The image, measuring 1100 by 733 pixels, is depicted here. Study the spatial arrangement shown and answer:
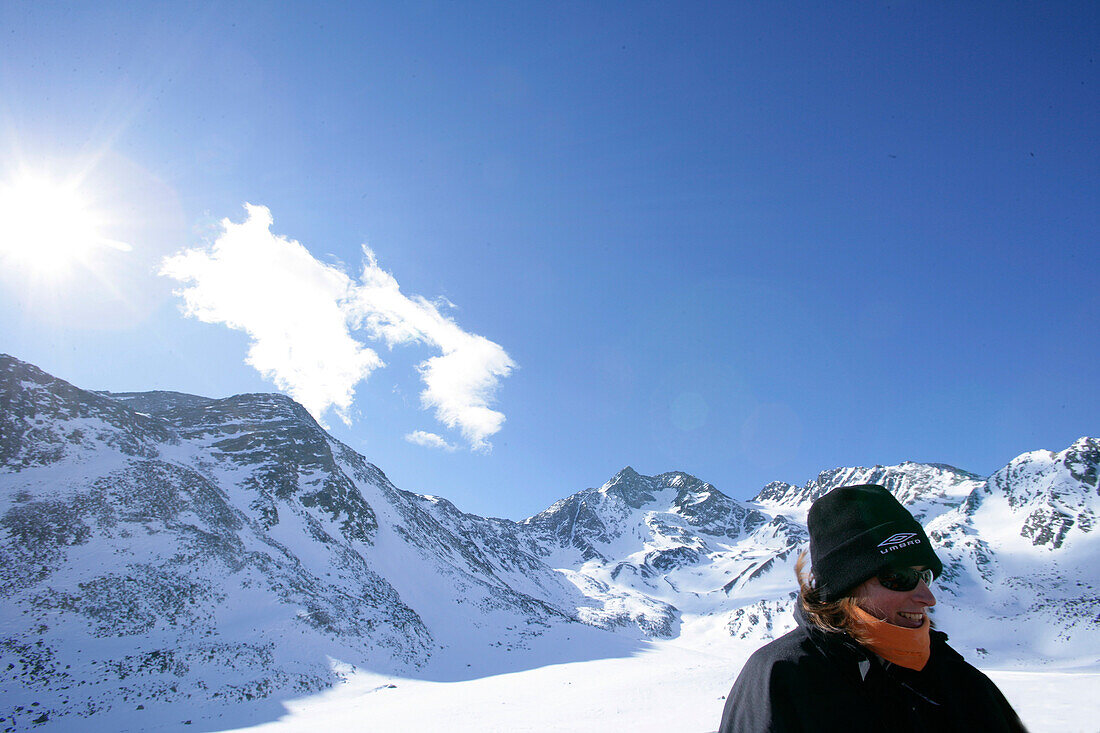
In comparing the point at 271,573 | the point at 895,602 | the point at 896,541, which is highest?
the point at 271,573

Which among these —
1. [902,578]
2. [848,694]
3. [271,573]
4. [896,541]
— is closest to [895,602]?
[902,578]

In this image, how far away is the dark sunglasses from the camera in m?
1.97

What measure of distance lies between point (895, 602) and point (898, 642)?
0.17 metres

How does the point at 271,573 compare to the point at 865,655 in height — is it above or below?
above

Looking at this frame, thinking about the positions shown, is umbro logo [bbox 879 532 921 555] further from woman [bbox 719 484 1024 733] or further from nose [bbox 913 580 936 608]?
nose [bbox 913 580 936 608]

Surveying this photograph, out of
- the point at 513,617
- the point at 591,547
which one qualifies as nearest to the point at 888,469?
the point at 591,547

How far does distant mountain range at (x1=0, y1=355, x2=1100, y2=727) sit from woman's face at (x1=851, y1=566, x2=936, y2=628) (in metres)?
Answer: 10.9

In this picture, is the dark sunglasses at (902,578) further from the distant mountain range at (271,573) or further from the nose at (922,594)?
the distant mountain range at (271,573)

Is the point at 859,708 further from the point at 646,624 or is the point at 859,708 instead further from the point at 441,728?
the point at 646,624

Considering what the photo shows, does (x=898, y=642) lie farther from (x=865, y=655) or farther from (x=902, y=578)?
(x=902, y=578)

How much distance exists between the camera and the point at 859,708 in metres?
1.79

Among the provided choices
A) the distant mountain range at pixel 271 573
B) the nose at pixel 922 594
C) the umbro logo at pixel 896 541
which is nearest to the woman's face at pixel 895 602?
the nose at pixel 922 594

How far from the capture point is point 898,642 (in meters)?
1.86

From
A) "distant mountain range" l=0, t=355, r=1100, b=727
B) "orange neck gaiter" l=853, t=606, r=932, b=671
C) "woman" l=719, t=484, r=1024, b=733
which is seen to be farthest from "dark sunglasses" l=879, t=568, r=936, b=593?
"distant mountain range" l=0, t=355, r=1100, b=727
